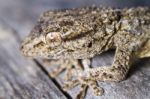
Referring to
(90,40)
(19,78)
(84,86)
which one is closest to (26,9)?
(19,78)

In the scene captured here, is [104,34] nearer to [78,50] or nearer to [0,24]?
[78,50]

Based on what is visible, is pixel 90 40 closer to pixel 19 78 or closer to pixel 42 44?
pixel 42 44

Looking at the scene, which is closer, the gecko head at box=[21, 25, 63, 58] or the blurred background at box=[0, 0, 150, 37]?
the gecko head at box=[21, 25, 63, 58]

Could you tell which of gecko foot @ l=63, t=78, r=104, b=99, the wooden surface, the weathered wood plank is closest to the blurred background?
the wooden surface

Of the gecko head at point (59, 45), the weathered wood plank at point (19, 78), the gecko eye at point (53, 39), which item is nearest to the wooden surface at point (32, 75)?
the weathered wood plank at point (19, 78)

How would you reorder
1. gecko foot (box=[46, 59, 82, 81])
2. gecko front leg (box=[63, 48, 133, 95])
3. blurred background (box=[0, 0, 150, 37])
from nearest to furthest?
gecko front leg (box=[63, 48, 133, 95]) → gecko foot (box=[46, 59, 82, 81]) → blurred background (box=[0, 0, 150, 37])

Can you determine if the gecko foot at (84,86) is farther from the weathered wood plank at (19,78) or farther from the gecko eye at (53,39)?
the gecko eye at (53,39)

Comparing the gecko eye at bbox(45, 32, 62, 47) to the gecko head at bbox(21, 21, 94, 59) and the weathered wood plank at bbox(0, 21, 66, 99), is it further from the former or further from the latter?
the weathered wood plank at bbox(0, 21, 66, 99)
